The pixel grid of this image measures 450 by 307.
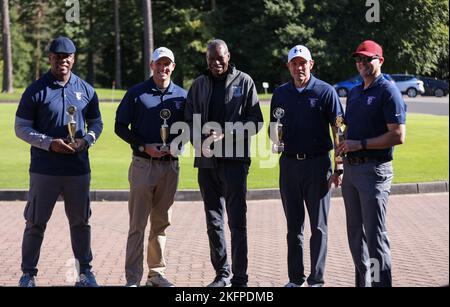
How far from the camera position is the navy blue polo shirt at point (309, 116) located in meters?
6.88

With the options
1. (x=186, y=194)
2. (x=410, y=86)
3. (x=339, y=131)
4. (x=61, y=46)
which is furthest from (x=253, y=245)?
(x=410, y=86)

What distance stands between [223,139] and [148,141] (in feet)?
2.21

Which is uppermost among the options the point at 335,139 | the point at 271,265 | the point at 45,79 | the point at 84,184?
the point at 45,79

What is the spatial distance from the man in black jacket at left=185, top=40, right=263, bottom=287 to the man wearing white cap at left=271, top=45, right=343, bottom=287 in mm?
309

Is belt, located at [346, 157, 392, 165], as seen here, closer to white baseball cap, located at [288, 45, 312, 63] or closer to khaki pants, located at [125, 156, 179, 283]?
white baseball cap, located at [288, 45, 312, 63]

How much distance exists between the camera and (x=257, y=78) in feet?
159

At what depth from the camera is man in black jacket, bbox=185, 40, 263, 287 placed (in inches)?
272

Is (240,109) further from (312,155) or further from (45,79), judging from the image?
(45,79)

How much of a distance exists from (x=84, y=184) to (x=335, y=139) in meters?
2.20

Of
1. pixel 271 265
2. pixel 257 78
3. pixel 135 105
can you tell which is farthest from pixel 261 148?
pixel 257 78

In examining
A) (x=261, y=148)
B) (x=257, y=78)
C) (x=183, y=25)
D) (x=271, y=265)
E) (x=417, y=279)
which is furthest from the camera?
(x=183, y=25)

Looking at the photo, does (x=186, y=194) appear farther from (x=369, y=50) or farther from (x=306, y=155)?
(x=369, y=50)

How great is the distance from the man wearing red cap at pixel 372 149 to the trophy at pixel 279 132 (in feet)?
2.12

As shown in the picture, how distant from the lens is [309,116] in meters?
6.89
